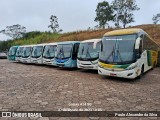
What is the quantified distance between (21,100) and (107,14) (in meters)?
45.4

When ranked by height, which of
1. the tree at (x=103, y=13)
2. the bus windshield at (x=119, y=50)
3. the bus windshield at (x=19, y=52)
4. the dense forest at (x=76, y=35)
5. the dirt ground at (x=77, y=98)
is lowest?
the dirt ground at (x=77, y=98)

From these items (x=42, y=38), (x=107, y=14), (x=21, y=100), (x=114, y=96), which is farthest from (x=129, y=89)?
(x=107, y=14)

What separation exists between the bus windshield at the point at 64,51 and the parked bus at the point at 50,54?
1224 mm

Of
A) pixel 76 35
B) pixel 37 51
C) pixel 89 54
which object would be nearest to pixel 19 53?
pixel 37 51

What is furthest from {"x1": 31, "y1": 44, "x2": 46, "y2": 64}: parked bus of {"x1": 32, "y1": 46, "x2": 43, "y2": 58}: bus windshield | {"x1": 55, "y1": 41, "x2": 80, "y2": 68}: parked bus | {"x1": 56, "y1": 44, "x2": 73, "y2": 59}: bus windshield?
{"x1": 55, "y1": 41, "x2": 80, "y2": 68}: parked bus

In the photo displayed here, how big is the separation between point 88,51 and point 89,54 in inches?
12.1

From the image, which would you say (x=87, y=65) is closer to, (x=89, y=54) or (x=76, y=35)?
(x=89, y=54)

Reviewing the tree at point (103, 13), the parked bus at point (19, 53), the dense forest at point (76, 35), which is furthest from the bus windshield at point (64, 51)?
the tree at point (103, 13)

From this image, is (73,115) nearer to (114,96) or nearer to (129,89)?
(114,96)

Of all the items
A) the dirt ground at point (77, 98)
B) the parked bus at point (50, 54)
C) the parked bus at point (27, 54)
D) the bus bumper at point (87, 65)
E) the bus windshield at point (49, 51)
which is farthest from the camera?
the parked bus at point (27, 54)

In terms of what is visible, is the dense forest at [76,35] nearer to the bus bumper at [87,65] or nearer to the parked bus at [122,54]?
the bus bumper at [87,65]

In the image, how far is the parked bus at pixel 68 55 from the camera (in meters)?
15.9

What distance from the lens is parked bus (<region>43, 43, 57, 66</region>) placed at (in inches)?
712

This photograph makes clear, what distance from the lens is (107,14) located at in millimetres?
49719
